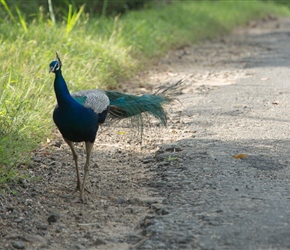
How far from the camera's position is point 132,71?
10.2 metres

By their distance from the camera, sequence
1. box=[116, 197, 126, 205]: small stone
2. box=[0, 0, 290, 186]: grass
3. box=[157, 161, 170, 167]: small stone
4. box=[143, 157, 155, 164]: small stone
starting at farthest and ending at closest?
1. box=[0, 0, 290, 186]: grass
2. box=[143, 157, 155, 164]: small stone
3. box=[157, 161, 170, 167]: small stone
4. box=[116, 197, 126, 205]: small stone

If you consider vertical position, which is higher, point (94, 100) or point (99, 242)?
point (94, 100)

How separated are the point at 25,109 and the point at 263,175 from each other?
224cm

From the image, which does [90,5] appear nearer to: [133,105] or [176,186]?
[133,105]

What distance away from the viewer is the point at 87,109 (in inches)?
206

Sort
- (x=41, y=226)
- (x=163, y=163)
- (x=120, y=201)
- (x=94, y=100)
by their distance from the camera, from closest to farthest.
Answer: (x=41, y=226) → (x=120, y=201) → (x=94, y=100) → (x=163, y=163)

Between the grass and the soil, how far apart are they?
0.78 ft

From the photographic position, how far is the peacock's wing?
211 inches

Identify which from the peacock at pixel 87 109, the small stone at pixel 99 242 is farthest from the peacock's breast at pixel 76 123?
the small stone at pixel 99 242

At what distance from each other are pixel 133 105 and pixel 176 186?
941 millimetres

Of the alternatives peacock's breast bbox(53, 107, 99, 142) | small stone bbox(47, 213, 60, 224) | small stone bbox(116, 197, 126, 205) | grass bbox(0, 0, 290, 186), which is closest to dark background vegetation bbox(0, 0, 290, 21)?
grass bbox(0, 0, 290, 186)

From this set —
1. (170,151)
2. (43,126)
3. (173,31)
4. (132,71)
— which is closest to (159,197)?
(170,151)

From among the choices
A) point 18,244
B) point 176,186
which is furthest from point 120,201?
point 18,244

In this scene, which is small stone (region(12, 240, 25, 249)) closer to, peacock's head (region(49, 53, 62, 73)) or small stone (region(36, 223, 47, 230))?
small stone (region(36, 223, 47, 230))
